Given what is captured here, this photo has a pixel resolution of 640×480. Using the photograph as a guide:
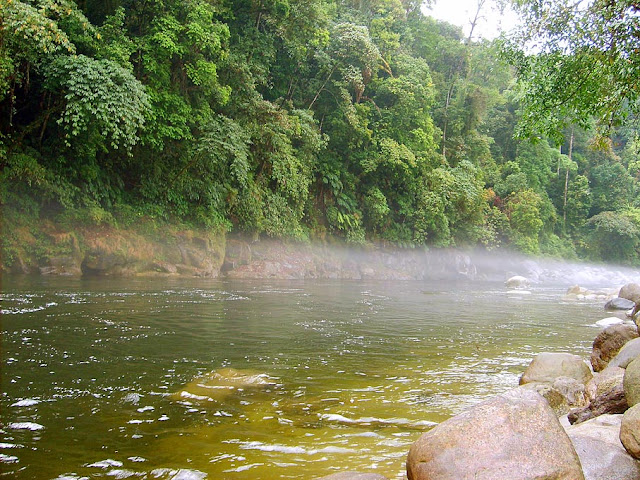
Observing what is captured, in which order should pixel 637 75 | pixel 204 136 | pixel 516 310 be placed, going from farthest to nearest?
pixel 204 136
pixel 516 310
pixel 637 75

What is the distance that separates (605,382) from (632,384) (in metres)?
0.63

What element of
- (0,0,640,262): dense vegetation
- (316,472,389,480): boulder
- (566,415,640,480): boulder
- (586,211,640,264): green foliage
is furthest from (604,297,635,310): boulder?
(586,211,640,264): green foliage

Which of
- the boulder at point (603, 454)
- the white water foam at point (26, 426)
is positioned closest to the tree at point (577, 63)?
the boulder at point (603, 454)

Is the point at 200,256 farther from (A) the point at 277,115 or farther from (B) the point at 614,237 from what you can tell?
(B) the point at 614,237

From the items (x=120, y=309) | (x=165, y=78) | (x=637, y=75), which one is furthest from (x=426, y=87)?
(x=120, y=309)

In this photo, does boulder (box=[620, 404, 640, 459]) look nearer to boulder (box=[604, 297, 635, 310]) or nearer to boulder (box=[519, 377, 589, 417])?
boulder (box=[519, 377, 589, 417])

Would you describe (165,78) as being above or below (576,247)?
above

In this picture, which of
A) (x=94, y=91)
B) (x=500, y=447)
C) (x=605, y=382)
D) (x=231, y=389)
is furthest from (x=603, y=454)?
(x=94, y=91)

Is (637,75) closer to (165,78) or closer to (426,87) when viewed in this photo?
(165,78)

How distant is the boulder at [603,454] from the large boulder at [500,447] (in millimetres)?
253

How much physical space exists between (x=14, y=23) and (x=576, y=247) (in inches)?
1732

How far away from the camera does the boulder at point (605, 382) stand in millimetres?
3872

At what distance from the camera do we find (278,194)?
20.6 m

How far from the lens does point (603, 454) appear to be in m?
2.83
